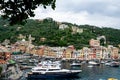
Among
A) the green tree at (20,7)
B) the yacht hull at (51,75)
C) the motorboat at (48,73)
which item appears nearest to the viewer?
the green tree at (20,7)

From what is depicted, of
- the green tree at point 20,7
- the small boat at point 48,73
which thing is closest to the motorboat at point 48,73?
the small boat at point 48,73

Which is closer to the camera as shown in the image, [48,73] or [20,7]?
[20,7]

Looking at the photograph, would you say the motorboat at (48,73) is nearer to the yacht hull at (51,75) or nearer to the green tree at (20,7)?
the yacht hull at (51,75)

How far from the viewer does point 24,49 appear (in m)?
182

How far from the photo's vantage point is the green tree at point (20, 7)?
782cm

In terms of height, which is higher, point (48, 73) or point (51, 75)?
point (48, 73)

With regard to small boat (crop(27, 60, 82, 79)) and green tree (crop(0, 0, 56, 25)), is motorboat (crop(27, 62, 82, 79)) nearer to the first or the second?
small boat (crop(27, 60, 82, 79))

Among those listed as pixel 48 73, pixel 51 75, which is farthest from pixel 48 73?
pixel 51 75

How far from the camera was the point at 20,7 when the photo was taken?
788 cm

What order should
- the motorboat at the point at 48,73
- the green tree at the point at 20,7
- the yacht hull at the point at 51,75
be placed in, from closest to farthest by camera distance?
1. the green tree at the point at 20,7
2. the yacht hull at the point at 51,75
3. the motorboat at the point at 48,73

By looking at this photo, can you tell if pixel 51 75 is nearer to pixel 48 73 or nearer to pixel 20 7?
pixel 48 73

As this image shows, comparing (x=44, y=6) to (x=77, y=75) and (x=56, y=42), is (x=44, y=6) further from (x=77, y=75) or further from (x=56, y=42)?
(x=56, y=42)

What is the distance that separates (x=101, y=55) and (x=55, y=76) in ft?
341

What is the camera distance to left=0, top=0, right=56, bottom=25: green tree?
7.82m
